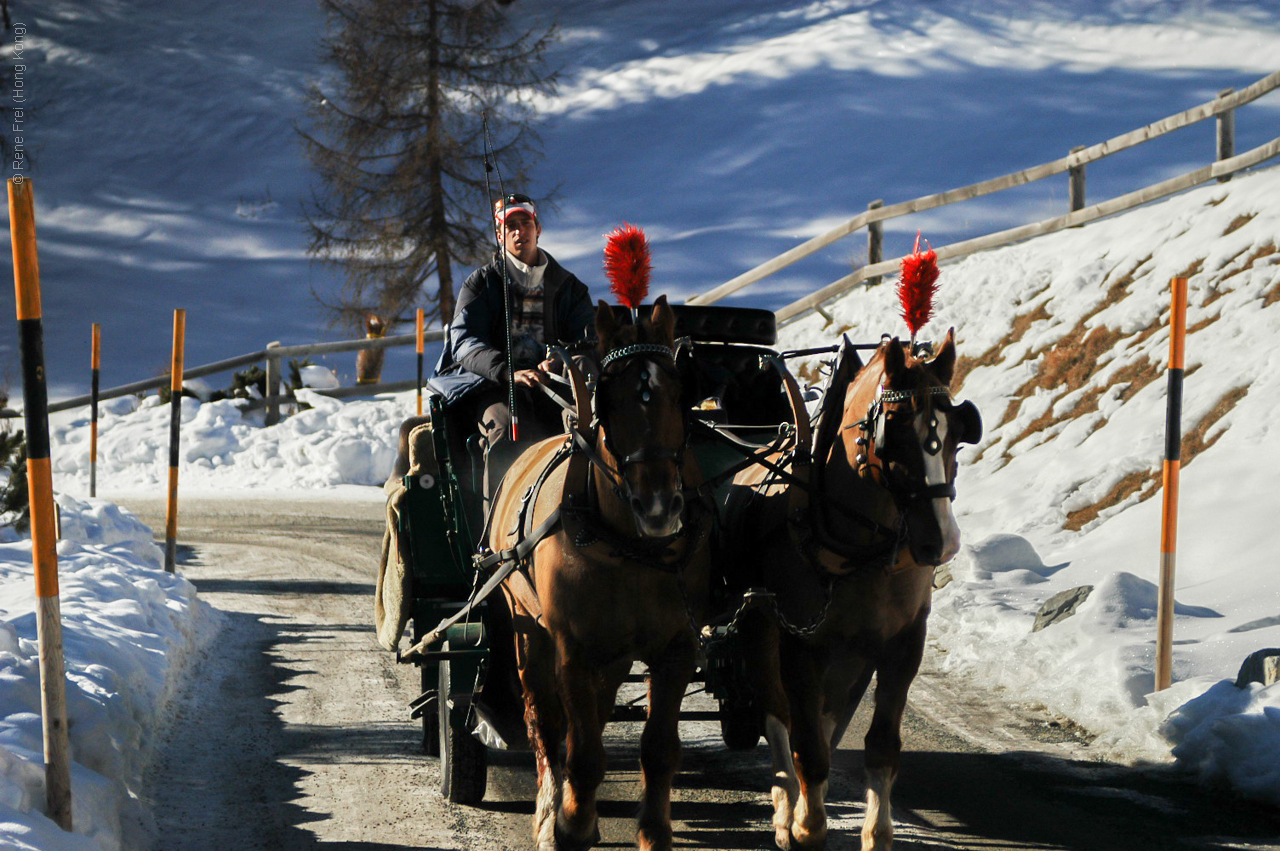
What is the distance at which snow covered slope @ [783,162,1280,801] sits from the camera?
21.2 ft

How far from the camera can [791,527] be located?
4559mm

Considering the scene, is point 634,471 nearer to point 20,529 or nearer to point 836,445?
point 836,445

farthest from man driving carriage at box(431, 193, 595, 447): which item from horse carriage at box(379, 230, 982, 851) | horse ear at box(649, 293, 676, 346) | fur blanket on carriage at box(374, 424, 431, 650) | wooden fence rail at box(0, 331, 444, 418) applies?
wooden fence rail at box(0, 331, 444, 418)

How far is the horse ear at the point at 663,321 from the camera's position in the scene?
3.87 metres

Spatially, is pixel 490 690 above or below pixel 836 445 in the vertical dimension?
below

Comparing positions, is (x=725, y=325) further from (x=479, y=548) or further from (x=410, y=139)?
(x=410, y=139)

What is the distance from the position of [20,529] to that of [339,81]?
1866cm

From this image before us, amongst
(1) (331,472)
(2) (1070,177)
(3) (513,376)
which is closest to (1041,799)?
(3) (513,376)

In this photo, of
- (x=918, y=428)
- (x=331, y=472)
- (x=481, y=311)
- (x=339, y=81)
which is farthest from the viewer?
(x=339, y=81)

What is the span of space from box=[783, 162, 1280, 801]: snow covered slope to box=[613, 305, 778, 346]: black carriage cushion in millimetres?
2541

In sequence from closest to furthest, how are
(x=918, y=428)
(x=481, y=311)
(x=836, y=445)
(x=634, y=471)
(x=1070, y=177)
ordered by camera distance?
1. (x=634, y=471)
2. (x=918, y=428)
3. (x=836, y=445)
4. (x=481, y=311)
5. (x=1070, y=177)

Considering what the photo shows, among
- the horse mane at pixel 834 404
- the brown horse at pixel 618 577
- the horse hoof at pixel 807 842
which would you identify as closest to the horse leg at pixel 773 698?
the horse hoof at pixel 807 842

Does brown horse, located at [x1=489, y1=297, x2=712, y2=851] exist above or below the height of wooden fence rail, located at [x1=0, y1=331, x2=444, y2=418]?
below

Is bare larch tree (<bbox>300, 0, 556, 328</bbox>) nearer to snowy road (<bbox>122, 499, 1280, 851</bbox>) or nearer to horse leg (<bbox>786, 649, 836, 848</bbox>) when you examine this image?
snowy road (<bbox>122, 499, 1280, 851</bbox>)
